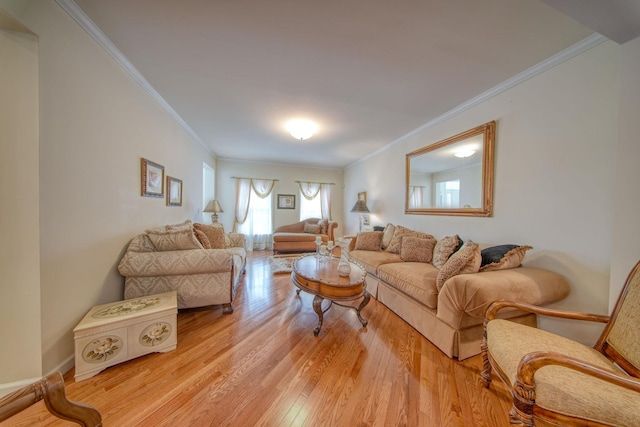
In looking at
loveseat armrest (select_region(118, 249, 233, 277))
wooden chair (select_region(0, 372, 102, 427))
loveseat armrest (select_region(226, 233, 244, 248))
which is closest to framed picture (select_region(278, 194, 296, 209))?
loveseat armrest (select_region(226, 233, 244, 248))

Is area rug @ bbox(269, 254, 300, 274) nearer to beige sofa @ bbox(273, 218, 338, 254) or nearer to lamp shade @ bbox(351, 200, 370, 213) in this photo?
beige sofa @ bbox(273, 218, 338, 254)

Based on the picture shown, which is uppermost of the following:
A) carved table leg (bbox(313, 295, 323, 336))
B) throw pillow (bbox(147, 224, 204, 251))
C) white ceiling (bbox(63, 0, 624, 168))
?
white ceiling (bbox(63, 0, 624, 168))

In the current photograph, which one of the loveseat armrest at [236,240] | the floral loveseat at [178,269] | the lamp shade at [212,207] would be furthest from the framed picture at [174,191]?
the lamp shade at [212,207]

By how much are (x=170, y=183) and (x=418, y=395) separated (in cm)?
365

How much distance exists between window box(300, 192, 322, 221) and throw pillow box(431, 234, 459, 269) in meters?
4.23

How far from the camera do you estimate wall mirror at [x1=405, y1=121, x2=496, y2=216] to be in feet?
7.94

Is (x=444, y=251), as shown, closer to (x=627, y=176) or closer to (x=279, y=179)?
(x=627, y=176)

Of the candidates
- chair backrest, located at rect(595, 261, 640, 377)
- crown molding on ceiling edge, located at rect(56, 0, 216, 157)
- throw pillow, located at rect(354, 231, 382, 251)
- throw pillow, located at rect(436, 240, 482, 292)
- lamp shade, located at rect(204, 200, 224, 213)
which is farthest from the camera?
lamp shade, located at rect(204, 200, 224, 213)

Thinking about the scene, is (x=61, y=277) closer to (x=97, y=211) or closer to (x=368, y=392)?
(x=97, y=211)

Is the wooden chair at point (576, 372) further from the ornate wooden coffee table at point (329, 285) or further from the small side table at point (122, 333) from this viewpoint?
the small side table at point (122, 333)

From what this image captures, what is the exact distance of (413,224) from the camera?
3.55 meters

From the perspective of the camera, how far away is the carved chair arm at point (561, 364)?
2.73ft

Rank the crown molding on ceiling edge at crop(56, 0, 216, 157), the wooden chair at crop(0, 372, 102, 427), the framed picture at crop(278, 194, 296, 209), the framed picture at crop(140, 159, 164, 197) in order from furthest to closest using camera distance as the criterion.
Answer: the framed picture at crop(278, 194, 296, 209) → the framed picture at crop(140, 159, 164, 197) → the crown molding on ceiling edge at crop(56, 0, 216, 157) → the wooden chair at crop(0, 372, 102, 427)

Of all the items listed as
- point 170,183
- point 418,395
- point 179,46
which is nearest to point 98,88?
point 179,46
